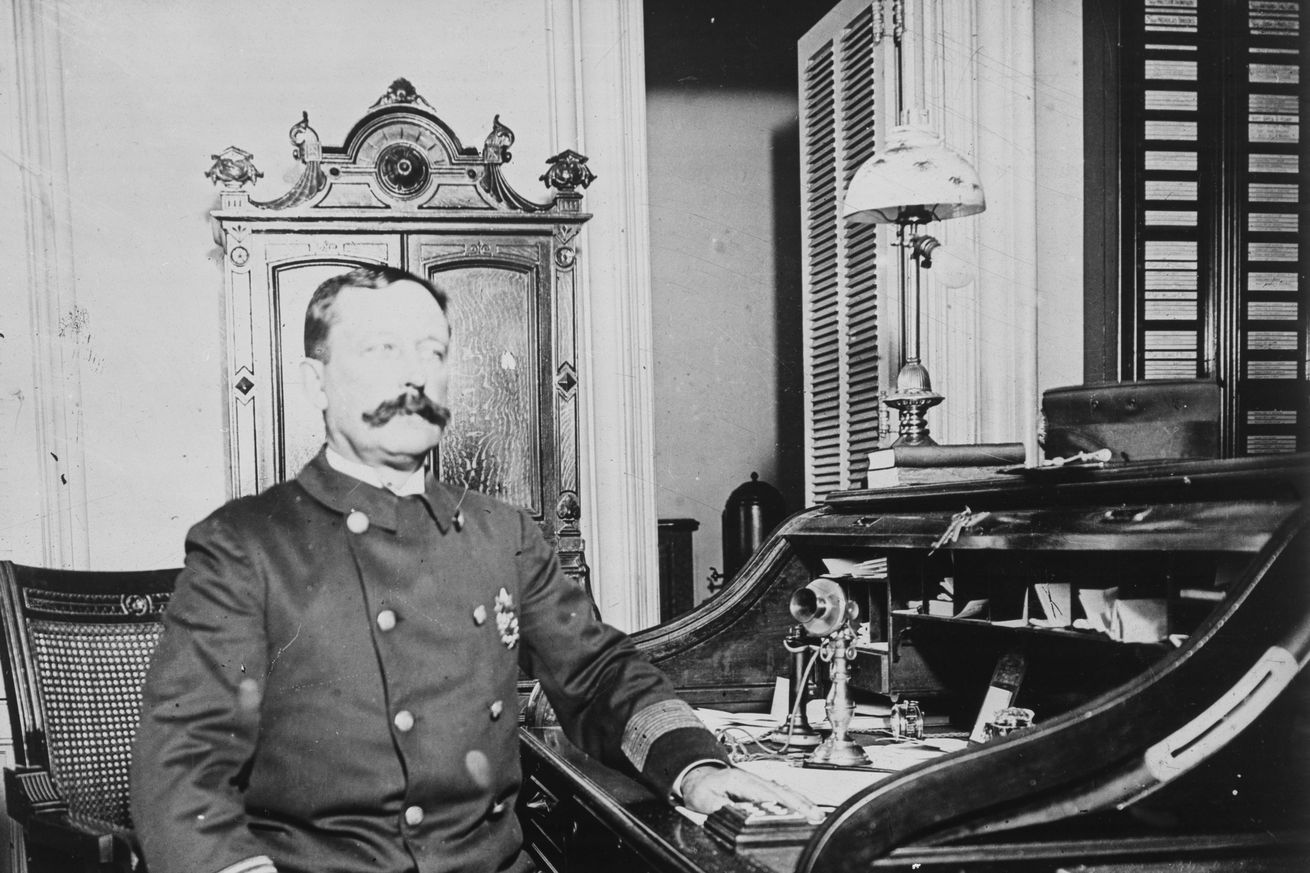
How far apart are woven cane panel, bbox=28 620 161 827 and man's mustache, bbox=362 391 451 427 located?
112 cm

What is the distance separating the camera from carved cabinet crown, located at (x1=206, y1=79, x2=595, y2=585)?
371 centimetres

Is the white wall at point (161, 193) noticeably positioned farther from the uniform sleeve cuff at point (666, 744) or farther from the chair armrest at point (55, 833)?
the uniform sleeve cuff at point (666, 744)

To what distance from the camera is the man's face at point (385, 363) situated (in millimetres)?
1481

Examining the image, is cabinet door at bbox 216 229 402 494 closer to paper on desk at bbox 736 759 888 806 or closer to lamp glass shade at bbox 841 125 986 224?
lamp glass shade at bbox 841 125 986 224

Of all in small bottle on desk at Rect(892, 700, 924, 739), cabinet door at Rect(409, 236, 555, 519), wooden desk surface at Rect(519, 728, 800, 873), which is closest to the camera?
wooden desk surface at Rect(519, 728, 800, 873)

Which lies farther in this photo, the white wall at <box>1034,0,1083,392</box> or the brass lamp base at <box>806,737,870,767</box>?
the white wall at <box>1034,0,1083,392</box>

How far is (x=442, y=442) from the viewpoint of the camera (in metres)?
3.81

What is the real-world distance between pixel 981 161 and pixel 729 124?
3.58 m

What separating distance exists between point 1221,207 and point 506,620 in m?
2.17

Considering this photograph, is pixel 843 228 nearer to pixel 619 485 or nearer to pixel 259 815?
pixel 619 485

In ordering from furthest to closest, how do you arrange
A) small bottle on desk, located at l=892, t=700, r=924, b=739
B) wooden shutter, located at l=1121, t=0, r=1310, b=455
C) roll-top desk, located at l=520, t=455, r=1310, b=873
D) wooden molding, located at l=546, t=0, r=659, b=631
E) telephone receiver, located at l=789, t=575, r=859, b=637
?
wooden molding, located at l=546, t=0, r=659, b=631, wooden shutter, located at l=1121, t=0, r=1310, b=455, small bottle on desk, located at l=892, t=700, r=924, b=739, telephone receiver, located at l=789, t=575, r=859, b=637, roll-top desk, located at l=520, t=455, r=1310, b=873

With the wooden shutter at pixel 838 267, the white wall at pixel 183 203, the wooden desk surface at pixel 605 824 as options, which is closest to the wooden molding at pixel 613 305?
the white wall at pixel 183 203

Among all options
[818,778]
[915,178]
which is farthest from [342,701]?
[915,178]

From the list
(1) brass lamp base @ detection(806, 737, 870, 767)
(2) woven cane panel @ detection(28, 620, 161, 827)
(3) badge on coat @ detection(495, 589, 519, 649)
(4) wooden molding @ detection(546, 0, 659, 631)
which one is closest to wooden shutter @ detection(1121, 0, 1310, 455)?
(1) brass lamp base @ detection(806, 737, 870, 767)
